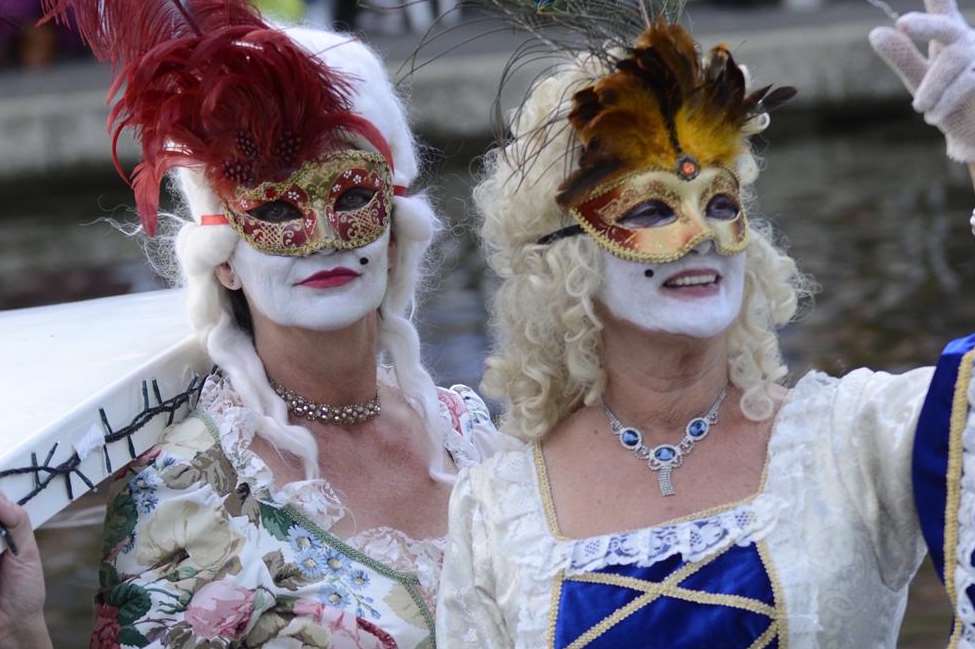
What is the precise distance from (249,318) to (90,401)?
1.57ft

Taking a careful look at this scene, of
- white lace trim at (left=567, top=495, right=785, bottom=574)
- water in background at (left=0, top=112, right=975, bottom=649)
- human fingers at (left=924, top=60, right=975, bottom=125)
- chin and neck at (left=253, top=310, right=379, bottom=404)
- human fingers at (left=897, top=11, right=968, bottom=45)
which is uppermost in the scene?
human fingers at (left=897, top=11, right=968, bottom=45)

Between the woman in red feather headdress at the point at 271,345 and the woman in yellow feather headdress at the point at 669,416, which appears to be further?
the woman in red feather headdress at the point at 271,345


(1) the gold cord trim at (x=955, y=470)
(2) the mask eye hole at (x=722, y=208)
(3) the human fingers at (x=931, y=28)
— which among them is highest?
(3) the human fingers at (x=931, y=28)

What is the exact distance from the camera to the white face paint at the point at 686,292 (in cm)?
264

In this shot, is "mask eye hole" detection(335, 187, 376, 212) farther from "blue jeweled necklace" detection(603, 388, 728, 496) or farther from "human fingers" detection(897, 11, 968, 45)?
"human fingers" detection(897, 11, 968, 45)

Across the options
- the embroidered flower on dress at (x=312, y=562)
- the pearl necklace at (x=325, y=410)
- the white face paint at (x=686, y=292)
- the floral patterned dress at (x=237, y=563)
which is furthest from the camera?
the pearl necklace at (x=325, y=410)

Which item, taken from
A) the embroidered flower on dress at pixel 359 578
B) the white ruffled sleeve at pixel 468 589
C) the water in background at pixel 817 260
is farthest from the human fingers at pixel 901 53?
the water in background at pixel 817 260

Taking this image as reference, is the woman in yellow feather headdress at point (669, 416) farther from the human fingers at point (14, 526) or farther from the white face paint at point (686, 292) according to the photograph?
the human fingers at point (14, 526)

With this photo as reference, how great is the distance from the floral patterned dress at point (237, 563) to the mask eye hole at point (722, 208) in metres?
0.89

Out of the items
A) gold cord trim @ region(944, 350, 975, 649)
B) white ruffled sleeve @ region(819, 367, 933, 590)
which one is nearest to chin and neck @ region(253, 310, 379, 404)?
white ruffled sleeve @ region(819, 367, 933, 590)

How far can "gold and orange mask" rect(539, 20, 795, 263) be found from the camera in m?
2.64

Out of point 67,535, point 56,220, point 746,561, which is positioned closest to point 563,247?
point 746,561

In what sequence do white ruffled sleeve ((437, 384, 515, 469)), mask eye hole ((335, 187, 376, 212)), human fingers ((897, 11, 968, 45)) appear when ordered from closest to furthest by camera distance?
human fingers ((897, 11, 968, 45)) < mask eye hole ((335, 187, 376, 212)) < white ruffled sleeve ((437, 384, 515, 469))

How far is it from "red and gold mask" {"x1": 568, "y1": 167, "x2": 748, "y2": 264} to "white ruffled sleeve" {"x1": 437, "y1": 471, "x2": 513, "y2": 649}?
0.48 meters
